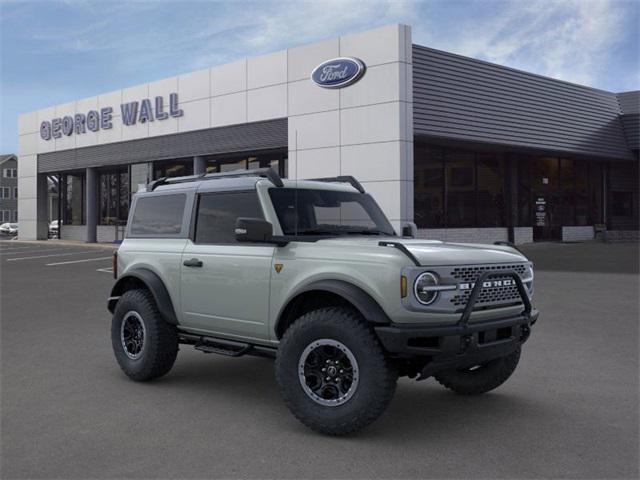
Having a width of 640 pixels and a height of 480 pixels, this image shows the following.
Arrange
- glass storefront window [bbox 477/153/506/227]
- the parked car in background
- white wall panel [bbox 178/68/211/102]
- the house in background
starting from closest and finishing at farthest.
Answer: white wall panel [bbox 178/68/211/102], glass storefront window [bbox 477/153/506/227], the parked car in background, the house in background

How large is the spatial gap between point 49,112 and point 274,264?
113 ft

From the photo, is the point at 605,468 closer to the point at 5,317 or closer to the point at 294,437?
the point at 294,437

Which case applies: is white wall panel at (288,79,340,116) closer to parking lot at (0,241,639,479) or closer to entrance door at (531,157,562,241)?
entrance door at (531,157,562,241)

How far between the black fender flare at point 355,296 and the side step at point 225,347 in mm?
716

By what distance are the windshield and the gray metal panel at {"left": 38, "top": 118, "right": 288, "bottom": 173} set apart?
18.0 meters

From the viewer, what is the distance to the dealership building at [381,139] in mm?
21094

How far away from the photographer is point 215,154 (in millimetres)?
26703

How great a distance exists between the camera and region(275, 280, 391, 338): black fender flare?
439cm

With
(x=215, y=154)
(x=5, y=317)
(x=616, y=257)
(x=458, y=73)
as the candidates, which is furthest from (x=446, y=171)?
(x=5, y=317)

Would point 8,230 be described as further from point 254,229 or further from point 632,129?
point 254,229

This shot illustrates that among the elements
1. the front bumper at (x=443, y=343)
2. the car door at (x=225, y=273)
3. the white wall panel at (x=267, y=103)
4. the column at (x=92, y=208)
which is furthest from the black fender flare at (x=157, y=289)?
the column at (x=92, y=208)

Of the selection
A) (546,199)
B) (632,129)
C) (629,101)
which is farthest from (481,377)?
(629,101)

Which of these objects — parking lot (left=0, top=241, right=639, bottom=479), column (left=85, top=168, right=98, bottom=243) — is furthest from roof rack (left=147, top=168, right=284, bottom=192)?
column (left=85, top=168, right=98, bottom=243)

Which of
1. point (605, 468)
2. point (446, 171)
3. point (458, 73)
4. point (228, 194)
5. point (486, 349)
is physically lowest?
point (605, 468)
